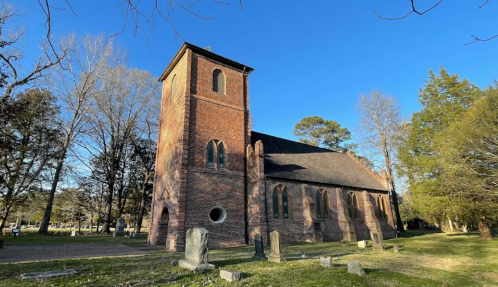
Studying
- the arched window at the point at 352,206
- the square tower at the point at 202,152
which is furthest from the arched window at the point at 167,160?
the arched window at the point at 352,206

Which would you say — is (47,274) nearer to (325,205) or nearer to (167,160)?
(167,160)

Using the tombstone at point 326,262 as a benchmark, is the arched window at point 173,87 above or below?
above

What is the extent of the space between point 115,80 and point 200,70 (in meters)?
15.8

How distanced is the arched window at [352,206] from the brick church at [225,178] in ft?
0.28

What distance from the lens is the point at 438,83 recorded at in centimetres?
2398

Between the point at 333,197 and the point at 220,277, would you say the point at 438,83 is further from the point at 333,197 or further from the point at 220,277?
the point at 220,277

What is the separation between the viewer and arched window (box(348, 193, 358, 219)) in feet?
72.8

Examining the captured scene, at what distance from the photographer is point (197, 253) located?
8500 mm

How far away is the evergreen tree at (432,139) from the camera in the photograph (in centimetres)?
1934

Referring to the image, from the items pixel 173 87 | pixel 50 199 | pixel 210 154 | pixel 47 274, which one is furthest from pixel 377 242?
pixel 50 199

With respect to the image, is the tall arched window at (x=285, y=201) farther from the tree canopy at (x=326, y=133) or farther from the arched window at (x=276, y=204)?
the tree canopy at (x=326, y=133)

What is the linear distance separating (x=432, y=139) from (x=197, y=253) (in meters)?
20.0

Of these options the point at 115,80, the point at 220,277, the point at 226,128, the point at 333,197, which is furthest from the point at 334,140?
the point at 220,277

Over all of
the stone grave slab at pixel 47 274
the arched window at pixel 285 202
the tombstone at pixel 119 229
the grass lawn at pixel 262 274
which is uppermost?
the arched window at pixel 285 202
